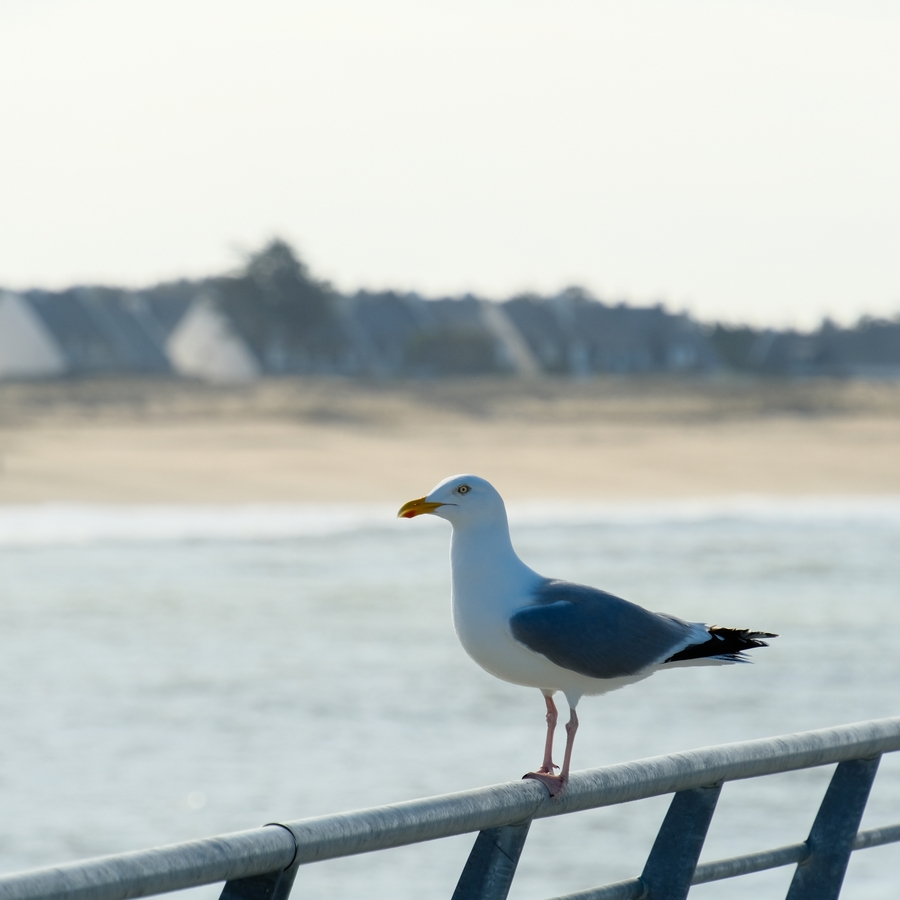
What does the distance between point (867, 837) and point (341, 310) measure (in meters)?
58.9

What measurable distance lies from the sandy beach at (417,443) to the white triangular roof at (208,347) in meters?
14.3

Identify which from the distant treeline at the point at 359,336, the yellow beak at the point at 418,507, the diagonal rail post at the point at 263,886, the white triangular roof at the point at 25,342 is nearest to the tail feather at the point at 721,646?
the yellow beak at the point at 418,507

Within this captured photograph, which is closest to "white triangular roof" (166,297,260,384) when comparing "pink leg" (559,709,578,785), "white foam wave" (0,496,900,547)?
"white foam wave" (0,496,900,547)

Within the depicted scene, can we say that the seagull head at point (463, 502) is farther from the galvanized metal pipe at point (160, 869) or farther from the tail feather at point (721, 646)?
the galvanized metal pipe at point (160, 869)

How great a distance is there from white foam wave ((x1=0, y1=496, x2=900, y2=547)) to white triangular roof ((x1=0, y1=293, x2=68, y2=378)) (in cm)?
3188

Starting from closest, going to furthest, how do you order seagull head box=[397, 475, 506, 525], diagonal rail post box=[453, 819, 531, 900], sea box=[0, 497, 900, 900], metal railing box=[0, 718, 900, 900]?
metal railing box=[0, 718, 900, 900] → diagonal rail post box=[453, 819, 531, 900] → seagull head box=[397, 475, 506, 525] → sea box=[0, 497, 900, 900]

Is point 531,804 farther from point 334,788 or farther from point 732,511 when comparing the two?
point 732,511

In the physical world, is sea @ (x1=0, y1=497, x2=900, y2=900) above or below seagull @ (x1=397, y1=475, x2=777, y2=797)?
below

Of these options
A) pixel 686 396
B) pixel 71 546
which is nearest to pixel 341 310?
pixel 686 396

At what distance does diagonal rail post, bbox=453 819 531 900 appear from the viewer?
92.4 inches

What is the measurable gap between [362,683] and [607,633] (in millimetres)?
11070

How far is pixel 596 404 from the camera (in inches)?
1625

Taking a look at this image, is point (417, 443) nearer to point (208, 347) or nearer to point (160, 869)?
point (208, 347)

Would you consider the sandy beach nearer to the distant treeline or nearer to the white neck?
the distant treeline
